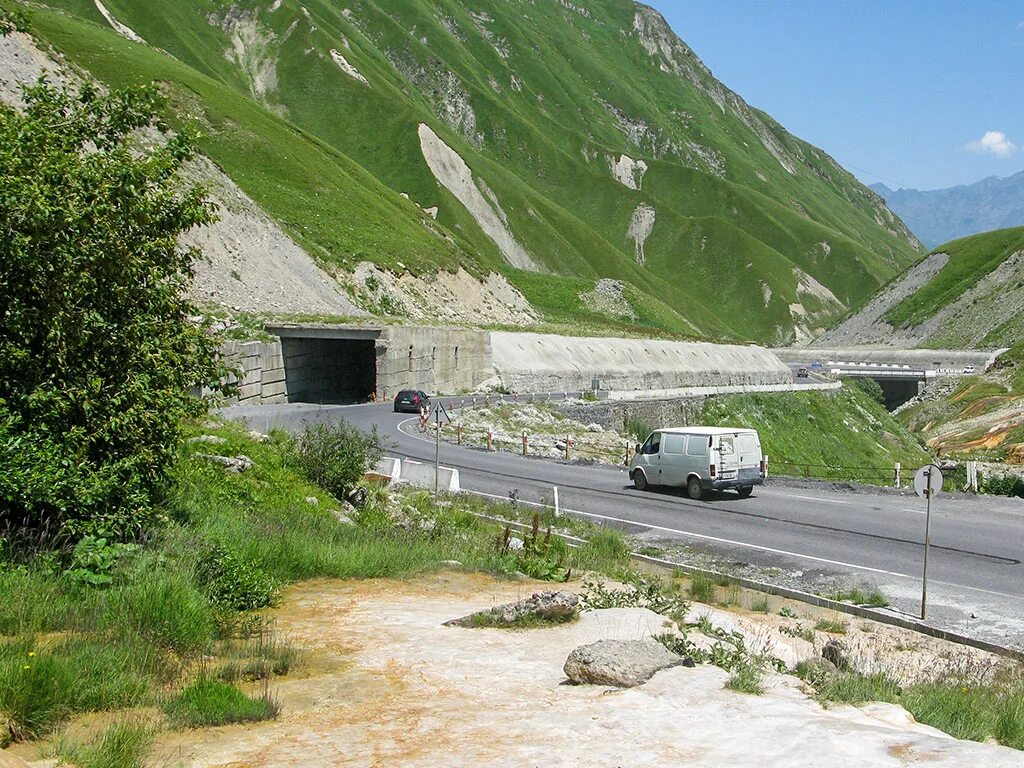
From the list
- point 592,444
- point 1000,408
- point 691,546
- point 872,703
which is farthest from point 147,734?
point 1000,408

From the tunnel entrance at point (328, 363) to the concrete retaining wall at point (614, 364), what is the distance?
777 centimetres

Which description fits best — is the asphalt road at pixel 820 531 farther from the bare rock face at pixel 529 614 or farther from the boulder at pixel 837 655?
the bare rock face at pixel 529 614

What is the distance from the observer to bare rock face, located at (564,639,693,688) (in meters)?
7.98

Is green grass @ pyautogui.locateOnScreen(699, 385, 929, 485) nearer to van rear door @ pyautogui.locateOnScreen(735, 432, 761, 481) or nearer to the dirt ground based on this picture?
van rear door @ pyautogui.locateOnScreen(735, 432, 761, 481)

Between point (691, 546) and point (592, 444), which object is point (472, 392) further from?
point (691, 546)

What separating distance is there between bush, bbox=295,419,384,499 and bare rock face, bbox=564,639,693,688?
35.7 feet

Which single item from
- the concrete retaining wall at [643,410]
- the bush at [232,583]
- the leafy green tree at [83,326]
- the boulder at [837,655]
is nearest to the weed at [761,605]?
the boulder at [837,655]

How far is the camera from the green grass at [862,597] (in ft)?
46.5

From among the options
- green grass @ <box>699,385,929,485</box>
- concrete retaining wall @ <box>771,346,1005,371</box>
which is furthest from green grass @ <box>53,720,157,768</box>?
concrete retaining wall @ <box>771,346,1005,371</box>

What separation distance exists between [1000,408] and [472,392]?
1359 inches

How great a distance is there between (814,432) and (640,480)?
104ft

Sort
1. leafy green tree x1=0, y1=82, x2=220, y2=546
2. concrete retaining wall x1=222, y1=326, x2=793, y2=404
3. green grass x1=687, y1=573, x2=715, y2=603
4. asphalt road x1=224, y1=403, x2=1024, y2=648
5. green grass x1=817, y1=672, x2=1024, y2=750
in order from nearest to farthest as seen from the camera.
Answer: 1. green grass x1=817, y1=672, x2=1024, y2=750
2. leafy green tree x1=0, y1=82, x2=220, y2=546
3. green grass x1=687, y1=573, x2=715, y2=603
4. asphalt road x1=224, y1=403, x2=1024, y2=648
5. concrete retaining wall x1=222, y1=326, x2=793, y2=404

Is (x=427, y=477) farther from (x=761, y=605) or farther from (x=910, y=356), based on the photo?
(x=910, y=356)

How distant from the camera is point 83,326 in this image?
1028 cm
